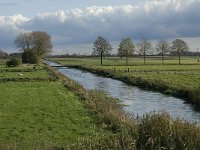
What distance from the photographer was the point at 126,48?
14388 centimetres

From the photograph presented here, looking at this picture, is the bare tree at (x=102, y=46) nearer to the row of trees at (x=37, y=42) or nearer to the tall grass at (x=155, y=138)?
the row of trees at (x=37, y=42)

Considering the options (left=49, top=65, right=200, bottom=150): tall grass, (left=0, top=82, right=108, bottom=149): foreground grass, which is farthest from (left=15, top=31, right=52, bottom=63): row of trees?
(left=49, top=65, right=200, bottom=150): tall grass

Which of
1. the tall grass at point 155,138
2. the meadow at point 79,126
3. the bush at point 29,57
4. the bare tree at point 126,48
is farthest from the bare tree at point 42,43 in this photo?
the tall grass at point 155,138

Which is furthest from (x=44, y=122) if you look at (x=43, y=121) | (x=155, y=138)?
(x=155, y=138)

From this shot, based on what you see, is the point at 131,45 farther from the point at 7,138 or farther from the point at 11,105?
the point at 7,138

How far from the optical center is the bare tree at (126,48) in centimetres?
14288

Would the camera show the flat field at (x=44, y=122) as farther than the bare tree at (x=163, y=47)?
No

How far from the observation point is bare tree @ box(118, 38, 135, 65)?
14288 centimetres

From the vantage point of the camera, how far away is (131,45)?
146000 millimetres

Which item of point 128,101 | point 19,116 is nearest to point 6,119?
point 19,116

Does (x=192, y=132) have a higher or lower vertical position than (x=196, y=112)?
higher

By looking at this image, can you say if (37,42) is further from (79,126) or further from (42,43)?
(79,126)

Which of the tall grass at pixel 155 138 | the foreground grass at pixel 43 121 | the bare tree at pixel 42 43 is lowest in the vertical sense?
the foreground grass at pixel 43 121

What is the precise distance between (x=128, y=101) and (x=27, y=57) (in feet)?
262
